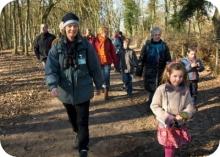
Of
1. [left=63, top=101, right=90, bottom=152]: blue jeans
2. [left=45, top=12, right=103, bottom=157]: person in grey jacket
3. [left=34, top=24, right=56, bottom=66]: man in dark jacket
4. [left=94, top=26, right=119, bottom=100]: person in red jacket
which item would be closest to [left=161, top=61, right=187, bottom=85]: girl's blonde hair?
[left=45, top=12, right=103, bottom=157]: person in grey jacket

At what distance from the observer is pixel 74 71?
5.30 m

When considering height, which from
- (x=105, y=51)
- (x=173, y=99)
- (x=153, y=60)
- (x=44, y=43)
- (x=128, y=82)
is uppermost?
(x=44, y=43)

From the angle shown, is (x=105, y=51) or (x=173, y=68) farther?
(x=105, y=51)

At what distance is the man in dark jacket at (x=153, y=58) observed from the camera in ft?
25.7

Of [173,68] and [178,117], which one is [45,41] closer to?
[173,68]

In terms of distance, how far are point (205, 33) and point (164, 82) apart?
10.2 metres

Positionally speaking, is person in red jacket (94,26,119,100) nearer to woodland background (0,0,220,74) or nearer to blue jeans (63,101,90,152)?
woodland background (0,0,220,74)

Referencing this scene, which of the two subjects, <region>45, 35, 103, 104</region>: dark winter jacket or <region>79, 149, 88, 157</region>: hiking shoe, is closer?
<region>45, 35, 103, 104</region>: dark winter jacket

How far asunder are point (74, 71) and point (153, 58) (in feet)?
9.51

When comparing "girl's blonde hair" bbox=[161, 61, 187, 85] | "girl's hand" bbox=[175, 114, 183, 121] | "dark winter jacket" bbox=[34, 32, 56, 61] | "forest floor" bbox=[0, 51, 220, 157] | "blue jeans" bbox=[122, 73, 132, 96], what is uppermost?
"dark winter jacket" bbox=[34, 32, 56, 61]

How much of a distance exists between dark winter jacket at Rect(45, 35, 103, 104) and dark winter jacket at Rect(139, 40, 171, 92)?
261 centimetres

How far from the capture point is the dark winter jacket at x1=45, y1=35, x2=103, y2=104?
17.3 ft

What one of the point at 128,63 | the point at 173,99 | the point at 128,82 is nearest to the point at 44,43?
the point at 128,63

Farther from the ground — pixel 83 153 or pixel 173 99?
pixel 173 99
